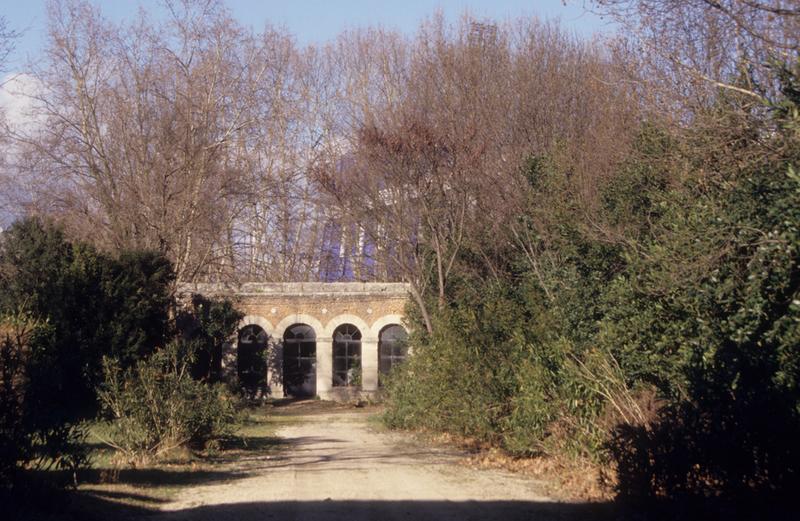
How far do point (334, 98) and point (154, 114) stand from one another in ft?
29.5

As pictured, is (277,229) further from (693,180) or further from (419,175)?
(693,180)

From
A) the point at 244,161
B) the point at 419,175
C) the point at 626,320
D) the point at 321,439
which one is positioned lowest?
the point at 321,439

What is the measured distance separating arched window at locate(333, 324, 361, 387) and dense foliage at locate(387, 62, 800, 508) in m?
12.9

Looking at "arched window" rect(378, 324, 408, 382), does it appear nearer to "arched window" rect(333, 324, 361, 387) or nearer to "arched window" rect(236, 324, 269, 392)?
"arched window" rect(333, 324, 361, 387)

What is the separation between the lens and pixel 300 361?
30797mm

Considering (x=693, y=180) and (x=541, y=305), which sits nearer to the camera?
(x=693, y=180)

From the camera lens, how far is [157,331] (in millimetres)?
24203

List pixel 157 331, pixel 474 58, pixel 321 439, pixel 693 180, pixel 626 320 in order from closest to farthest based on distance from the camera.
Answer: pixel 693 180 < pixel 626 320 < pixel 321 439 < pixel 157 331 < pixel 474 58

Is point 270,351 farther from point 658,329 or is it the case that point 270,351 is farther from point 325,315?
point 658,329

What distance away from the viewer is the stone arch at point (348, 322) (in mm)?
30484

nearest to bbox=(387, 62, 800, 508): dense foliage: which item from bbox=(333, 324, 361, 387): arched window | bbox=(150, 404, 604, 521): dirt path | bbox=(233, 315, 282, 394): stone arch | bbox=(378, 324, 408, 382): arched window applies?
bbox=(150, 404, 604, 521): dirt path

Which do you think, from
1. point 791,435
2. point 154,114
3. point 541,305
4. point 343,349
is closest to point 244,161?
point 154,114

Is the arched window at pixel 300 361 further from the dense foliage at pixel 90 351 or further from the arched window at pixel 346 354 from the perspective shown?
the dense foliage at pixel 90 351

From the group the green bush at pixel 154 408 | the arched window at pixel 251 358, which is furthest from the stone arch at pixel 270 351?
the green bush at pixel 154 408
